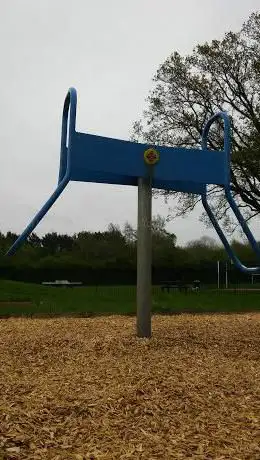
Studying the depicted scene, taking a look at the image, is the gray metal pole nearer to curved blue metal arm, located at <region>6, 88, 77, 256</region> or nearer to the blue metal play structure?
the blue metal play structure

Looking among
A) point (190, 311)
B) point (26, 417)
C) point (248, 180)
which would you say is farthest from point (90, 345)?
point (248, 180)

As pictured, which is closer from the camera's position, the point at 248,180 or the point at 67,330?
the point at 67,330

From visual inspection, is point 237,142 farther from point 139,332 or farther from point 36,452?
point 36,452

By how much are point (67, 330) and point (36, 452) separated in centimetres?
513

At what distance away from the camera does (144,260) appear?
7387 mm

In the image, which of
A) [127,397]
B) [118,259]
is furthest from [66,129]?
[118,259]

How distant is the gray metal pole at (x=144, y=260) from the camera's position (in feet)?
24.2

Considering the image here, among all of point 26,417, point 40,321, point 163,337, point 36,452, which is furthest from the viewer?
point 40,321

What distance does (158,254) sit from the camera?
40.4 meters

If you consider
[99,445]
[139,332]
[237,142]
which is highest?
[237,142]

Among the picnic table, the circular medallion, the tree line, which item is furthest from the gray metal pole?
the tree line

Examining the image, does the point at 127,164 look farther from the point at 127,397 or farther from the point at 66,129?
the point at 127,397

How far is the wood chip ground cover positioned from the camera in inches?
146

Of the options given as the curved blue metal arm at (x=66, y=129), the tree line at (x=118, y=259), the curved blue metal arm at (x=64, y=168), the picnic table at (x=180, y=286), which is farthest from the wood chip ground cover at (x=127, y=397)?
the tree line at (x=118, y=259)
